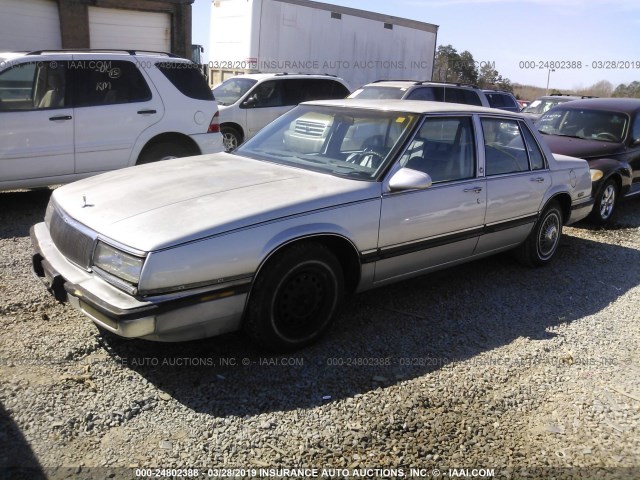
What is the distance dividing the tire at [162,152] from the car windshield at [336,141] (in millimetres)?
2785

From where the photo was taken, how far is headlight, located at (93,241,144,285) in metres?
3.03

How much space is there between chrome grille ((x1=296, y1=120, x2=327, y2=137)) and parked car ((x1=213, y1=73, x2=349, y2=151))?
6449mm

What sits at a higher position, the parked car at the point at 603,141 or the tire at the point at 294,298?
the parked car at the point at 603,141

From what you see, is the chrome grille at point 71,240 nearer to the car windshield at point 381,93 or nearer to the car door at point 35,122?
the car door at point 35,122

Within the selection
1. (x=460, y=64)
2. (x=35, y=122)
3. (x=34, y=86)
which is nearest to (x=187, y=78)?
(x=34, y=86)

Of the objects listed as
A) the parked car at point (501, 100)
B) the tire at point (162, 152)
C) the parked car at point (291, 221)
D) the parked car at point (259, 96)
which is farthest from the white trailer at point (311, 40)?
the parked car at point (291, 221)

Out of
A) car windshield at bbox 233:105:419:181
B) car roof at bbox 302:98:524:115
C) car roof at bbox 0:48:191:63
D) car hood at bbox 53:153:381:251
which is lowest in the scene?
car hood at bbox 53:153:381:251

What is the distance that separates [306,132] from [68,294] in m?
2.33

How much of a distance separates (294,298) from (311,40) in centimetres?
1510

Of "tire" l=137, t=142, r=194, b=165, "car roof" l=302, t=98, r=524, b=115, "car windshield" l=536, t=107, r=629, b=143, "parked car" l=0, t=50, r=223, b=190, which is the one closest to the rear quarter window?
"parked car" l=0, t=50, r=223, b=190

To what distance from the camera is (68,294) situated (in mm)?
3277

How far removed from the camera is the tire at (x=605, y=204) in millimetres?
7801

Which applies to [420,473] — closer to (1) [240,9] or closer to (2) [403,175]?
(2) [403,175]

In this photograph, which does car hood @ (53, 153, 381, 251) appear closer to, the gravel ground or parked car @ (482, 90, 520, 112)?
the gravel ground
